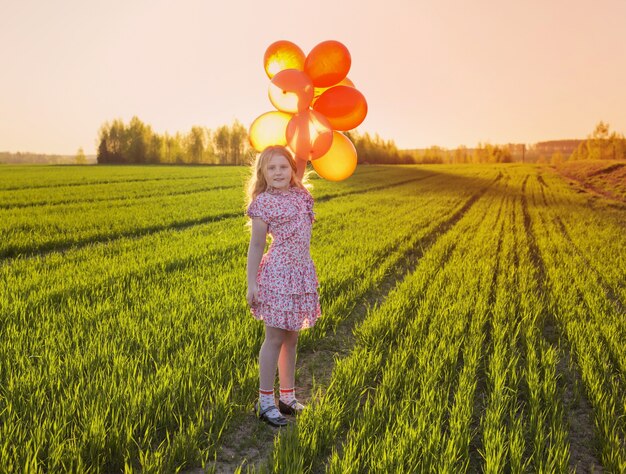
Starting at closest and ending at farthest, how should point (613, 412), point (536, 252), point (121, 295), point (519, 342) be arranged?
point (613, 412), point (519, 342), point (121, 295), point (536, 252)

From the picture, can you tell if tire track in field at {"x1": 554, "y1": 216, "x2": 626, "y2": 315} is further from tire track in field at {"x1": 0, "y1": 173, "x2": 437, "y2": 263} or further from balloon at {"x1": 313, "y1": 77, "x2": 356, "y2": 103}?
tire track in field at {"x1": 0, "y1": 173, "x2": 437, "y2": 263}

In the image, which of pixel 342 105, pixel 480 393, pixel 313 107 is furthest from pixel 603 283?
pixel 313 107

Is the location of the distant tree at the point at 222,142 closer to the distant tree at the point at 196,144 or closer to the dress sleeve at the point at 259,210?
the distant tree at the point at 196,144

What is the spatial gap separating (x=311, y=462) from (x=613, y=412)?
2283 mm

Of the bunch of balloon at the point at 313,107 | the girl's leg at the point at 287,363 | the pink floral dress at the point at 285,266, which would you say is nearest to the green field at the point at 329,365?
the girl's leg at the point at 287,363

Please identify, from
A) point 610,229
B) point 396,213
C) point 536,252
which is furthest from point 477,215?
point 536,252

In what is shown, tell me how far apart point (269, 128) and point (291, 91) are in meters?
0.34

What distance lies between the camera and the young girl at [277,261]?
314cm

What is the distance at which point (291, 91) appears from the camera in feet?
10.7

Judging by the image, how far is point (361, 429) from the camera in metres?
2.98

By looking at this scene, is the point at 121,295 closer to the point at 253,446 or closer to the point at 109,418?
the point at 109,418

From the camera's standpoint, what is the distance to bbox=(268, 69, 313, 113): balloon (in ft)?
10.6

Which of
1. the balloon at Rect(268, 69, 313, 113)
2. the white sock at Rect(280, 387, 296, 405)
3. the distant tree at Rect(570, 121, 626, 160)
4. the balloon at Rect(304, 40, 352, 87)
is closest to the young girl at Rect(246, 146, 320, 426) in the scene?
the white sock at Rect(280, 387, 296, 405)

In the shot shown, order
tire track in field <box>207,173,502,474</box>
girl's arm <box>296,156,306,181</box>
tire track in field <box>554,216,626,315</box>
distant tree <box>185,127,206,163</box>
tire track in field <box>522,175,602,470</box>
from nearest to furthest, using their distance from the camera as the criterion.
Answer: tire track in field <box>207,173,502,474</box> < tire track in field <box>522,175,602,470</box> < girl's arm <box>296,156,306,181</box> < tire track in field <box>554,216,626,315</box> < distant tree <box>185,127,206,163</box>
